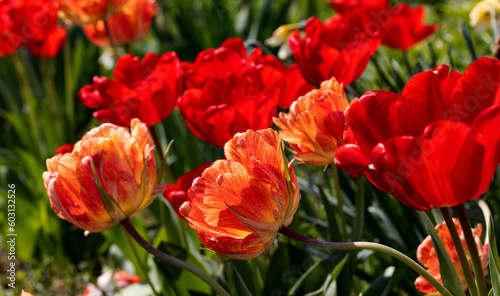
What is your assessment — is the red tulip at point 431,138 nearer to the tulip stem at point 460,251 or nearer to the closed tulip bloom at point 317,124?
the tulip stem at point 460,251

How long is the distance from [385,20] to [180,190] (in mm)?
1135

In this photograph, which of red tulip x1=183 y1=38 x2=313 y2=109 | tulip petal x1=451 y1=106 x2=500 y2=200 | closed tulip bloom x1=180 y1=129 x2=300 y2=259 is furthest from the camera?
red tulip x1=183 y1=38 x2=313 y2=109

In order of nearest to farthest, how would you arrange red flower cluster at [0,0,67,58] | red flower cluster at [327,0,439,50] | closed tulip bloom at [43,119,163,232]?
closed tulip bloom at [43,119,163,232] → red flower cluster at [327,0,439,50] → red flower cluster at [0,0,67,58]

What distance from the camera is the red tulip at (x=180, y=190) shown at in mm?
777

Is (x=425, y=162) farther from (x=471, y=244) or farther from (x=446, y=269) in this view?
(x=446, y=269)

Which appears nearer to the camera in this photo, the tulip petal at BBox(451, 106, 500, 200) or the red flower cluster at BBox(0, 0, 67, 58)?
the tulip petal at BBox(451, 106, 500, 200)

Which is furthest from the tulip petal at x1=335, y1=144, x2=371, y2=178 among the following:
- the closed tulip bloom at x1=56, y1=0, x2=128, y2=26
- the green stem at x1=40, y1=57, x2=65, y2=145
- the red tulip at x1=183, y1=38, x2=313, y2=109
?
the green stem at x1=40, y1=57, x2=65, y2=145

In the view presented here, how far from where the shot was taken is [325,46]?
0.94 meters

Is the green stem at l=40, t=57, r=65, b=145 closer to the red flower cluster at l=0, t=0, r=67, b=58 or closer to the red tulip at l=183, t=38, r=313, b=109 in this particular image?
the red flower cluster at l=0, t=0, r=67, b=58

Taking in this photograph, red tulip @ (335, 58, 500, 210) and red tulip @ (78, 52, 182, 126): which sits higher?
red tulip @ (335, 58, 500, 210)

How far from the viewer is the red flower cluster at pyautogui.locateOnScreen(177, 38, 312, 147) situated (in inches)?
33.5

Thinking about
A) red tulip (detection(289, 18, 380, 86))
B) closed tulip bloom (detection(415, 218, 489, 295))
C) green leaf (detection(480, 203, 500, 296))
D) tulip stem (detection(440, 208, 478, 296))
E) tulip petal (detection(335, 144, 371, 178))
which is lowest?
closed tulip bloom (detection(415, 218, 489, 295))

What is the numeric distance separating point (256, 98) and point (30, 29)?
→ 129cm

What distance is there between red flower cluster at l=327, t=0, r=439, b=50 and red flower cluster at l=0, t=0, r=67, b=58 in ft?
3.15
